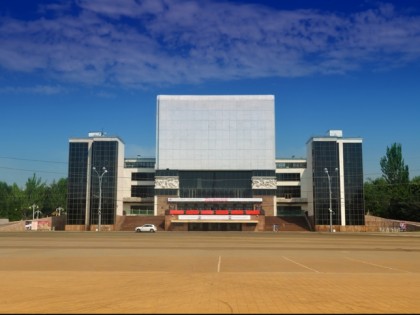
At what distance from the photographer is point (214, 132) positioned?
11256cm

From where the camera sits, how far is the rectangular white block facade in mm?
112000

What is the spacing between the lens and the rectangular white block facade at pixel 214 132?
112m

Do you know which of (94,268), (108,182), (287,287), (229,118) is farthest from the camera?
(229,118)

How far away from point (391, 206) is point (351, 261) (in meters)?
88.9

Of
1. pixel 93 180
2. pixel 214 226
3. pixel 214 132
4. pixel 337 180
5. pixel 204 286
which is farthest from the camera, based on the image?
pixel 214 132

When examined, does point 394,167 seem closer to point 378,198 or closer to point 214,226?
point 378,198

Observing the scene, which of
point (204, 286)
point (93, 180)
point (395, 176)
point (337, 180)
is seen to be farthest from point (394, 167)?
point (204, 286)

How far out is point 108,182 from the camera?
10269 cm

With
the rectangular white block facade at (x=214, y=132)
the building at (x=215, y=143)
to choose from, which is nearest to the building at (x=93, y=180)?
the building at (x=215, y=143)

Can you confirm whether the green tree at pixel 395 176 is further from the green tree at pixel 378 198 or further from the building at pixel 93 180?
the building at pixel 93 180

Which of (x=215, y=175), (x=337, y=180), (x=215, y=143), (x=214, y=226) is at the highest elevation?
(x=215, y=143)

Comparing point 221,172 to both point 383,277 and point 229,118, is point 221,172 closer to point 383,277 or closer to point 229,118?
point 229,118

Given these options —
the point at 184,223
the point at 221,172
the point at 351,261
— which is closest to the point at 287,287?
the point at 351,261

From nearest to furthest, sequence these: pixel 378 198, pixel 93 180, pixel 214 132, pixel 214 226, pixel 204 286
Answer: pixel 204 286 → pixel 214 226 → pixel 93 180 → pixel 214 132 → pixel 378 198
